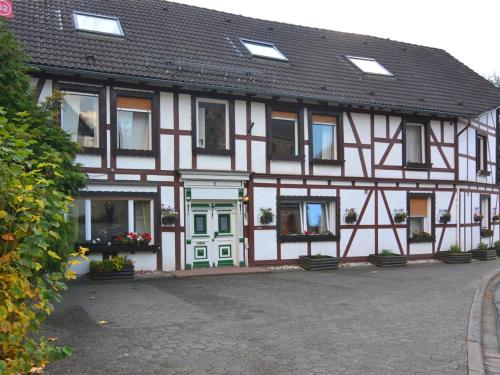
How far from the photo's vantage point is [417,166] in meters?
16.4

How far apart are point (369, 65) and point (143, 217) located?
34.5 ft

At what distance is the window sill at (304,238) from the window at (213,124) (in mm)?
3122

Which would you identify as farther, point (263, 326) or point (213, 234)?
point (213, 234)

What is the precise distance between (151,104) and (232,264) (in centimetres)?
497

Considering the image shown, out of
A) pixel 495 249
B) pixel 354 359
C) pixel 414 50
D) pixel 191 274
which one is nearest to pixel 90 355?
pixel 354 359

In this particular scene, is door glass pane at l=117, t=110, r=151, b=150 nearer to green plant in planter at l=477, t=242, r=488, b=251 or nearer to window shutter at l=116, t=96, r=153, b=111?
window shutter at l=116, t=96, r=153, b=111

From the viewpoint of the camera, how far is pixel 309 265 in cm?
1379

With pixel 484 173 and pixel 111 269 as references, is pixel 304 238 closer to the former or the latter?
pixel 111 269

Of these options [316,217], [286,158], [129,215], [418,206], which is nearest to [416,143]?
[418,206]

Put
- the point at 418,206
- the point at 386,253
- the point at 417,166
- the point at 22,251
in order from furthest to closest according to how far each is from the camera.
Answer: the point at 418,206 < the point at 417,166 < the point at 386,253 < the point at 22,251

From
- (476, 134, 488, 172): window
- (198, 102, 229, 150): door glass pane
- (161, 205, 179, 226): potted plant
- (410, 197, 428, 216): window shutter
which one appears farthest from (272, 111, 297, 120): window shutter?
(476, 134, 488, 172): window

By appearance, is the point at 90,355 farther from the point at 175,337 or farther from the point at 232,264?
the point at 232,264

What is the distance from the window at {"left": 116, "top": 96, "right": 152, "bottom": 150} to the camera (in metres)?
12.5

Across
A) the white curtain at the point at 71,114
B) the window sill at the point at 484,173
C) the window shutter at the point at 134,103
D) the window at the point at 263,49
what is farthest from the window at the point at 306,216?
the window sill at the point at 484,173
